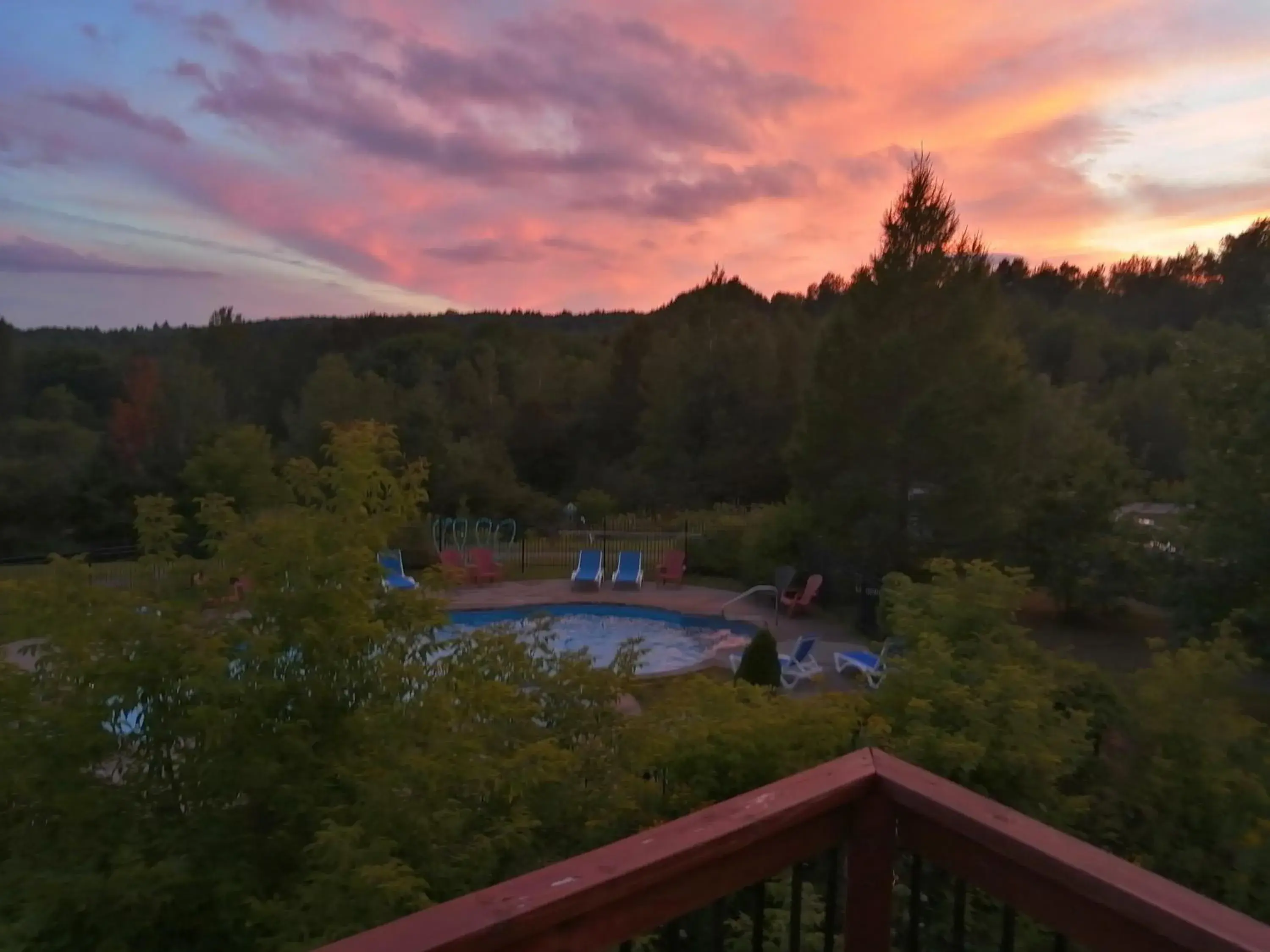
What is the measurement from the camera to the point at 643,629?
15.0 m

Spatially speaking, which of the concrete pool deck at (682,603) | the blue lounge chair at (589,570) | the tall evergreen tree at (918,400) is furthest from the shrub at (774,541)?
the blue lounge chair at (589,570)

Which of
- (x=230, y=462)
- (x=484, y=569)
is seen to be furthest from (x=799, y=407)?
(x=230, y=462)

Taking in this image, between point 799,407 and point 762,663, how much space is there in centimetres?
1270

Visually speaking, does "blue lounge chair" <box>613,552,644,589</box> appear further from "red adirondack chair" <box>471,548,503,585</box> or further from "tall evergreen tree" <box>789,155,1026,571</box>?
"tall evergreen tree" <box>789,155,1026,571</box>

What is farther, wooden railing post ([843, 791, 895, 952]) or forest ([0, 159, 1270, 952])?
forest ([0, 159, 1270, 952])

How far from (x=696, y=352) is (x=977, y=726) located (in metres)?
25.7

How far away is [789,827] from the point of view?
146cm

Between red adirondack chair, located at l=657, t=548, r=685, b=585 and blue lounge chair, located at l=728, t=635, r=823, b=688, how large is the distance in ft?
16.1

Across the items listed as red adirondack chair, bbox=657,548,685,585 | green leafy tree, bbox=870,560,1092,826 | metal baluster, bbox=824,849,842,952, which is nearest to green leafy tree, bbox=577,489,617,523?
red adirondack chair, bbox=657,548,685,585

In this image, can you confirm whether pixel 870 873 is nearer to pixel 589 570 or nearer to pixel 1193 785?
pixel 1193 785

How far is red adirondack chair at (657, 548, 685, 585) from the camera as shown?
16828 mm

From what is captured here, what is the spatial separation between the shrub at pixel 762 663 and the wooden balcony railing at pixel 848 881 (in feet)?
25.0

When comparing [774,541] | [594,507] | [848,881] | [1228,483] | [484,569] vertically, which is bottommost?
[484,569]

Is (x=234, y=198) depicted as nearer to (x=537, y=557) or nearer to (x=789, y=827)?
(x=537, y=557)
